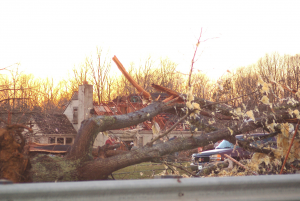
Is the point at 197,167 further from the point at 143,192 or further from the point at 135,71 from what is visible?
the point at 135,71

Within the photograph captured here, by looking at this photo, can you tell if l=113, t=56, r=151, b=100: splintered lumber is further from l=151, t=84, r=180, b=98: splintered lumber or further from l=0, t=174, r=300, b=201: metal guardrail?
l=0, t=174, r=300, b=201: metal guardrail

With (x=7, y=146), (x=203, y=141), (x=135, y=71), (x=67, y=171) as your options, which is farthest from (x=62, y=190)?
(x=135, y=71)

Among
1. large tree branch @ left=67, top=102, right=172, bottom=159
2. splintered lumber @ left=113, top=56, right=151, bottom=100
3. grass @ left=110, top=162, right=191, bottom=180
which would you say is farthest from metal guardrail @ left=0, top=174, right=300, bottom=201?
splintered lumber @ left=113, top=56, right=151, bottom=100

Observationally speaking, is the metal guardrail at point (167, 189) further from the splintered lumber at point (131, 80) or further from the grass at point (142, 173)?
the splintered lumber at point (131, 80)

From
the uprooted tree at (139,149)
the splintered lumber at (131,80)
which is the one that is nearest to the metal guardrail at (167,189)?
the uprooted tree at (139,149)

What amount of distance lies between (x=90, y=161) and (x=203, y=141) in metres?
2.18

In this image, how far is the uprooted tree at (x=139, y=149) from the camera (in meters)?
4.18

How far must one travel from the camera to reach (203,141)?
6125 mm

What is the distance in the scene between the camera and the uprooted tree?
4.18 metres

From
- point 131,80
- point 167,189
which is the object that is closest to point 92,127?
point 131,80

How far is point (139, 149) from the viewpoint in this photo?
5.19 metres

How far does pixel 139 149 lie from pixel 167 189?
2972mm

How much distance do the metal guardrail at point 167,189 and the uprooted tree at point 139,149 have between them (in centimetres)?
222

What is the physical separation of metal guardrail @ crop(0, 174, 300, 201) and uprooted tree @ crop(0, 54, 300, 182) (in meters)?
2.22
